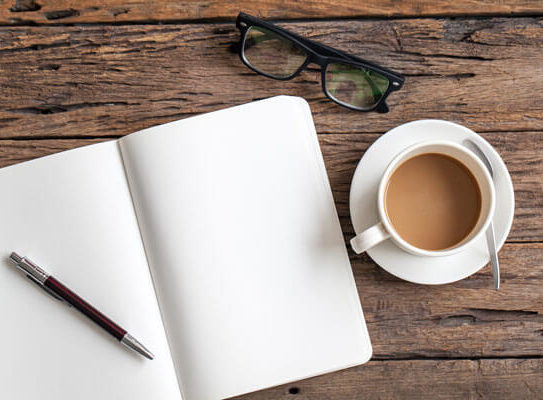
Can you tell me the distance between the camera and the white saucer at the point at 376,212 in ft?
2.60

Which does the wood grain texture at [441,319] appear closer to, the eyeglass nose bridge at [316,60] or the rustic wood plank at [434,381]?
the rustic wood plank at [434,381]

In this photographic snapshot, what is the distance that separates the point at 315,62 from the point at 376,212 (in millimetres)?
238

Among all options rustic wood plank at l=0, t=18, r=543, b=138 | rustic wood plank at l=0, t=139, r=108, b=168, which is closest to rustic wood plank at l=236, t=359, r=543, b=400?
rustic wood plank at l=0, t=18, r=543, b=138

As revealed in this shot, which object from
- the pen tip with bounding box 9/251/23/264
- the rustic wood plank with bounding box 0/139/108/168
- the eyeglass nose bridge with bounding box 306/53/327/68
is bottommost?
the pen tip with bounding box 9/251/23/264

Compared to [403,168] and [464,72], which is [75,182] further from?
[464,72]

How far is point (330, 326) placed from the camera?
81 centimetres

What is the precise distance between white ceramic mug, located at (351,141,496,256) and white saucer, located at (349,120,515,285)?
0.05m

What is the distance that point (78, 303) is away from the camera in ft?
2.59

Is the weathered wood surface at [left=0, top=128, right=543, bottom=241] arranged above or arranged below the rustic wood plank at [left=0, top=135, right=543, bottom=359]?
above

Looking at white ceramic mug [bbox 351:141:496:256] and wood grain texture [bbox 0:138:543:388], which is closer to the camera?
white ceramic mug [bbox 351:141:496:256]

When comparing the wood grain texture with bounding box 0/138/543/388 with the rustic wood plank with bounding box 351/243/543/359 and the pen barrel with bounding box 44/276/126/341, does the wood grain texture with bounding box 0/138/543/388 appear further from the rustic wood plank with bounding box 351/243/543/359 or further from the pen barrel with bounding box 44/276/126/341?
the pen barrel with bounding box 44/276/126/341

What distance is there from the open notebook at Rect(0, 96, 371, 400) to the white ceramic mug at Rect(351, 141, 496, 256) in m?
0.12

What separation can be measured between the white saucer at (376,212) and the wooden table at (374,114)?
55mm

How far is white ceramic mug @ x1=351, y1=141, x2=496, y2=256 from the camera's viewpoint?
717 mm
